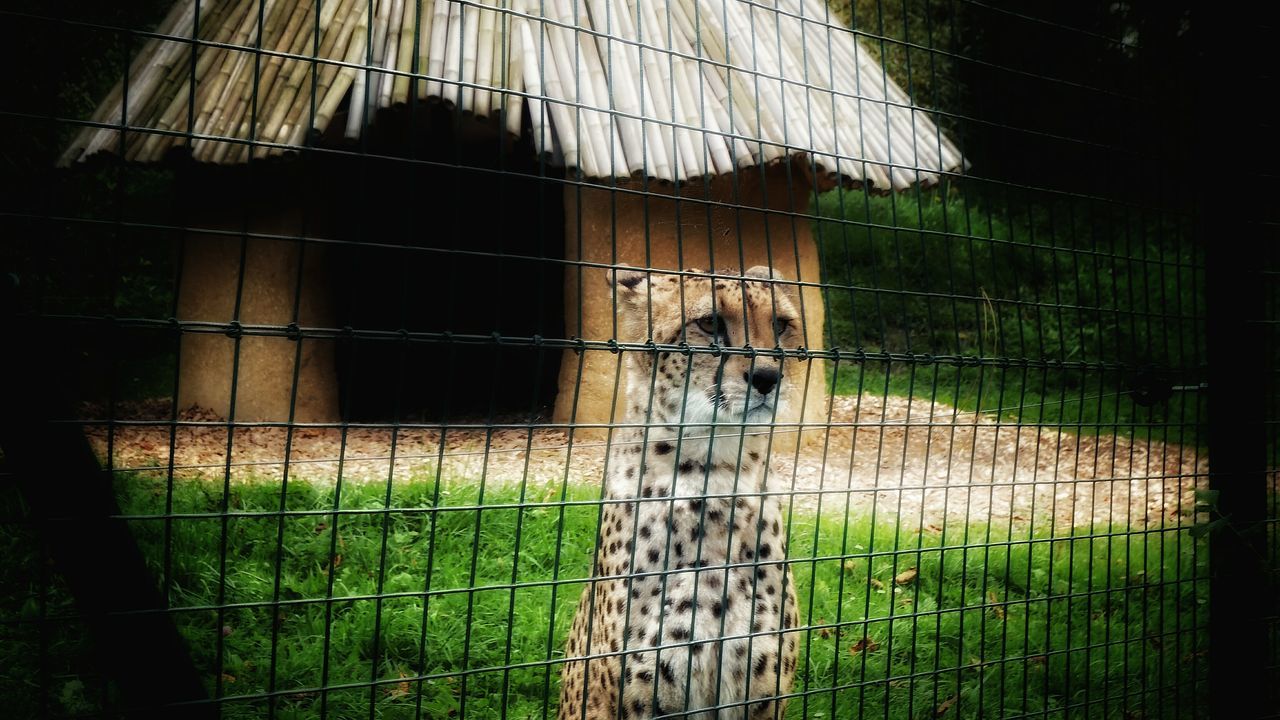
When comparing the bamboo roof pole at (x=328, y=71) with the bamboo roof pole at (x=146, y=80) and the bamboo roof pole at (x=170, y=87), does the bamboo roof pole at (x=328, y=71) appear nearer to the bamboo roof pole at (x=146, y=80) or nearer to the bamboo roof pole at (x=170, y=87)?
the bamboo roof pole at (x=170, y=87)

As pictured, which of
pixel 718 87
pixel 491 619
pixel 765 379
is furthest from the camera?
pixel 718 87

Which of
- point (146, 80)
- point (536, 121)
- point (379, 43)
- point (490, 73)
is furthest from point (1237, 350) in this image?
point (146, 80)

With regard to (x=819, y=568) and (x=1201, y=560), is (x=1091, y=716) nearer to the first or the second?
(x=819, y=568)

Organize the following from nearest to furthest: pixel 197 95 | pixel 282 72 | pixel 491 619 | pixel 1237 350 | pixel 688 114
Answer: pixel 1237 350 < pixel 491 619 < pixel 688 114 < pixel 197 95 < pixel 282 72

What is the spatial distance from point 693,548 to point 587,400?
2.51 m

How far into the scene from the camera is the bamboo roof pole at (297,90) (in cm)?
502

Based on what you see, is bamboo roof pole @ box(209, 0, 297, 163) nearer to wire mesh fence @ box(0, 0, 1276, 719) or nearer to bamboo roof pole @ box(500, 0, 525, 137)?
wire mesh fence @ box(0, 0, 1276, 719)

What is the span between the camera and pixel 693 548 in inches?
96.7

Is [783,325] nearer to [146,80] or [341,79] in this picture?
[341,79]

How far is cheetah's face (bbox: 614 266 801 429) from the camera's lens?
2543mm

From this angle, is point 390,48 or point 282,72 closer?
point 390,48

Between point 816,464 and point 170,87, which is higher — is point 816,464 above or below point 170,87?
below

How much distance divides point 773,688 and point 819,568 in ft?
5.46

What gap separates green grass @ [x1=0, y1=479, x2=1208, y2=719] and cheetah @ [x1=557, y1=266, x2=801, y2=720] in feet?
0.69
